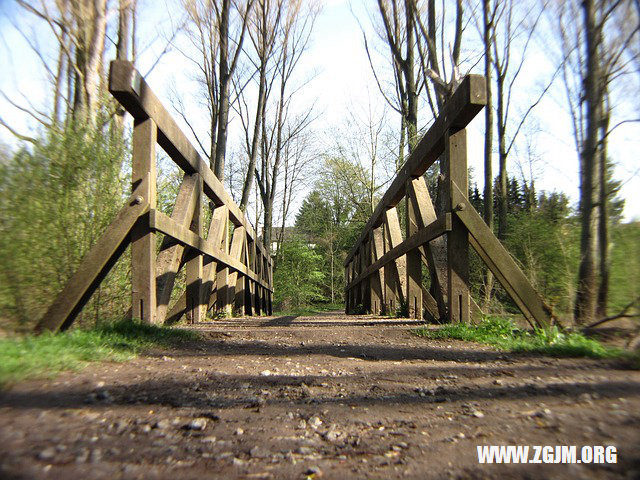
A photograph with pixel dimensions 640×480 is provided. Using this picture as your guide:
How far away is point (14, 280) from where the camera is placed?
290cm

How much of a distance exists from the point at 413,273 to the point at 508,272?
6.94ft

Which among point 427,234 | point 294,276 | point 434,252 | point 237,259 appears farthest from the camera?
point 294,276

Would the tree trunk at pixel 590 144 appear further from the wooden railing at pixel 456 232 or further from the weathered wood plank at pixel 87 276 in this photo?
the weathered wood plank at pixel 87 276

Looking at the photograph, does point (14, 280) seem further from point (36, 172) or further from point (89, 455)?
point (89, 455)

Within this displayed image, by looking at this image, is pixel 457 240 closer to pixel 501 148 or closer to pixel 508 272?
pixel 508 272

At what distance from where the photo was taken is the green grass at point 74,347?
78.0 inches

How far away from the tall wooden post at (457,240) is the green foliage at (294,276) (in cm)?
2428

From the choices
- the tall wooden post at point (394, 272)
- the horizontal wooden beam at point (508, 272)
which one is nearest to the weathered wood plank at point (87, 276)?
the horizontal wooden beam at point (508, 272)

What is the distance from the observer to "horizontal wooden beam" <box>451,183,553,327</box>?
3545mm

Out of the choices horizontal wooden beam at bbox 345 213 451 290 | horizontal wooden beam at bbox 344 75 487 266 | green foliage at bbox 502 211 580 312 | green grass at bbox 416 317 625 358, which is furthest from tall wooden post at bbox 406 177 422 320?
green grass at bbox 416 317 625 358

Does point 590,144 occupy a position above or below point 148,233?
above

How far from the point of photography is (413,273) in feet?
18.6

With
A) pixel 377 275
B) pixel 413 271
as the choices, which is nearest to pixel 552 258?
pixel 413 271

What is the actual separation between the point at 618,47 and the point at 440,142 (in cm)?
386
